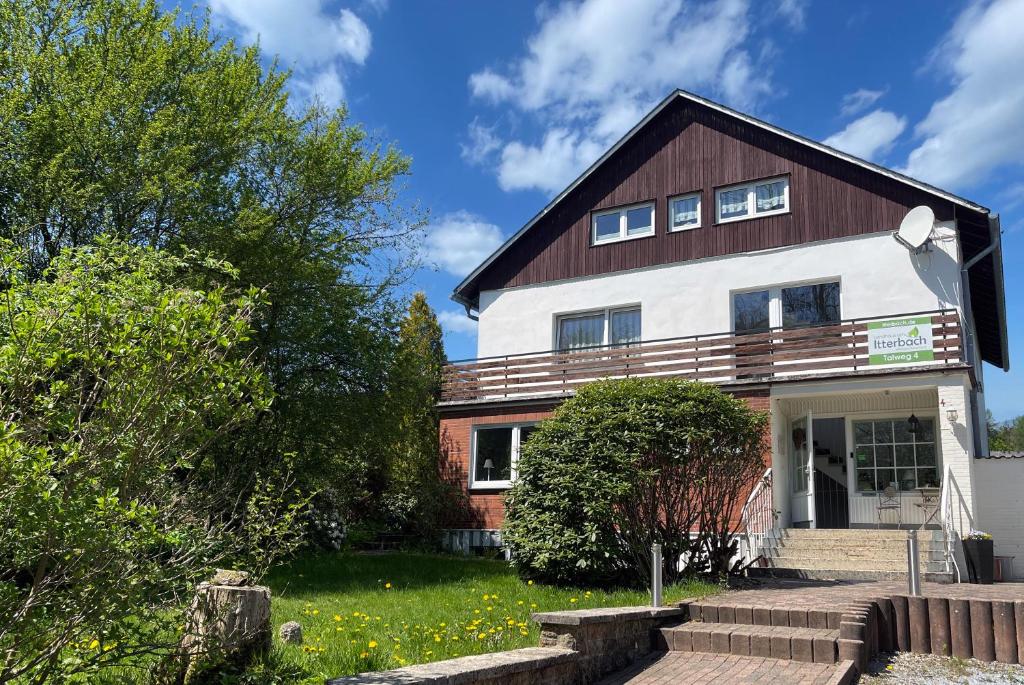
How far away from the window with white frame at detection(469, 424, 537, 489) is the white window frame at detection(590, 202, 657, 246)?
4947 mm

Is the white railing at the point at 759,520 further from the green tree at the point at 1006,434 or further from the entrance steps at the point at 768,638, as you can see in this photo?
the green tree at the point at 1006,434

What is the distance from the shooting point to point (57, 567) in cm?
364

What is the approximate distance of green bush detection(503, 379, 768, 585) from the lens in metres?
10.2

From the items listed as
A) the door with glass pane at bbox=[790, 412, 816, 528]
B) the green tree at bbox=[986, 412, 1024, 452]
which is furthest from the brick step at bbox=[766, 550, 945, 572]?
the green tree at bbox=[986, 412, 1024, 452]

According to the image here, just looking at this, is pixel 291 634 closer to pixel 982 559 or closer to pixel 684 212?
pixel 982 559

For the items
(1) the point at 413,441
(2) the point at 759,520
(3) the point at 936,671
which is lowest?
(3) the point at 936,671

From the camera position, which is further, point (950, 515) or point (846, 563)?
point (950, 515)

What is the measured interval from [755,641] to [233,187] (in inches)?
492

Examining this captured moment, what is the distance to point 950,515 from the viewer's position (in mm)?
13227

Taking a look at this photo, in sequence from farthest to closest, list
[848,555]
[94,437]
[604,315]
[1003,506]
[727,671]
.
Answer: [604,315] → [1003,506] → [848,555] → [727,671] → [94,437]

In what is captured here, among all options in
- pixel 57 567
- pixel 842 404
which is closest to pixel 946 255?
pixel 842 404

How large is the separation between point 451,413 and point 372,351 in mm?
3445

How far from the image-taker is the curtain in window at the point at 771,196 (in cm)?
1812

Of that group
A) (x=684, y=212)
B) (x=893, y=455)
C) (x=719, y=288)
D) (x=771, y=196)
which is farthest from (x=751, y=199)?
(x=893, y=455)
